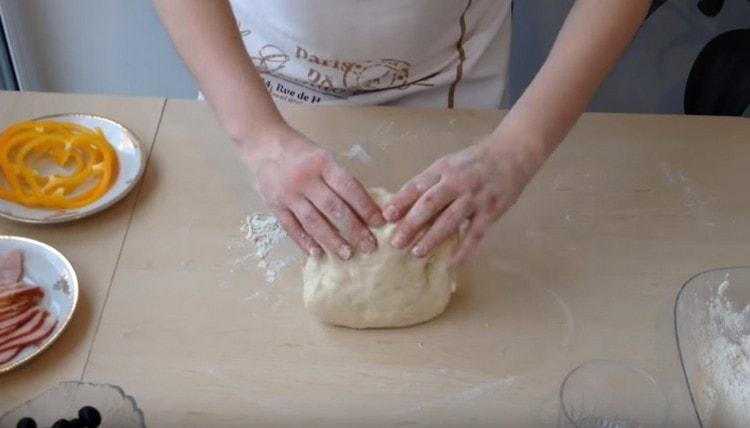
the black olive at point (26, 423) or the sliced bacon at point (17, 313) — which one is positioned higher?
the black olive at point (26, 423)

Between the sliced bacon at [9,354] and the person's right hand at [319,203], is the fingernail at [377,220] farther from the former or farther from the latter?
the sliced bacon at [9,354]

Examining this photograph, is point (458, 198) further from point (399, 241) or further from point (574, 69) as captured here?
point (574, 69)

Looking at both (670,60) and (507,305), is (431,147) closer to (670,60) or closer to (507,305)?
(507,305)

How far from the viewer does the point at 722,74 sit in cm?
160

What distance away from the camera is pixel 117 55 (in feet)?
6.40

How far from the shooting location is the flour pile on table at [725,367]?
0.94 metres

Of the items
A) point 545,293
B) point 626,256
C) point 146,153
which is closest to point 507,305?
point 545,293

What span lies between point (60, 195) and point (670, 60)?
1358 millimetres

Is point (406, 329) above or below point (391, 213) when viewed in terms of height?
below

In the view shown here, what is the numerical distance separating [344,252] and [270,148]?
16 cm

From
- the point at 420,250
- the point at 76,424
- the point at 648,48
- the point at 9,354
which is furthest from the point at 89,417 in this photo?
the point at 648,48

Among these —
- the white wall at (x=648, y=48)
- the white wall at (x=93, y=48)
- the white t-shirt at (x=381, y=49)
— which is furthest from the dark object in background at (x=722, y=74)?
the white wall at (x=93, y=48)

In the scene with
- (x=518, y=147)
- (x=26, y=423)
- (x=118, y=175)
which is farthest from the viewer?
(x=118, y=175)

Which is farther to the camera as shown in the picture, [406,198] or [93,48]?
[93,48]
